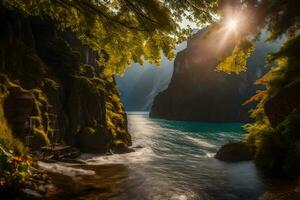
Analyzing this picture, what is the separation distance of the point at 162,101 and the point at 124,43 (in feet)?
543

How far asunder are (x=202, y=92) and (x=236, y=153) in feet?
469

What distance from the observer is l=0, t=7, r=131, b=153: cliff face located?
858 inches

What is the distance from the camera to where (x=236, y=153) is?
99.8 ft

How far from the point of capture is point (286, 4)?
512cm

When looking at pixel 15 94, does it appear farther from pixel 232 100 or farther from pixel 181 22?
pixel 232 100

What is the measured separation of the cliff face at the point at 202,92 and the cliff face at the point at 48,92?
396ft

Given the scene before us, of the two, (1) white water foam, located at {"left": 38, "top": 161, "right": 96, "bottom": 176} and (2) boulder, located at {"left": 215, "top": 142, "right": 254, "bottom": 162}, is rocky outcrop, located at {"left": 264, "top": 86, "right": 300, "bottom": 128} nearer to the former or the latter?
(2) boulder, located at {"left": 215, "top": 142, "right": 254, "bottom": 162}

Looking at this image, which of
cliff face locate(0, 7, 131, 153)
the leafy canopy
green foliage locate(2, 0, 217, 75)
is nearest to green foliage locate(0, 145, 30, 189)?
green foliage locate(2, 0, 217, 75)

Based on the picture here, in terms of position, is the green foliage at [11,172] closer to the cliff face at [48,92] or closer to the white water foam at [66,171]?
the white water foam at [66,171]

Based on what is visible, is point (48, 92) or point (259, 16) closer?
point (259, 16)

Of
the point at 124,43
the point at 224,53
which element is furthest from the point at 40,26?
the point at 224,53

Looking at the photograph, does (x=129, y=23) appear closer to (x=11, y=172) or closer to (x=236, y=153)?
(x=11, y=172)

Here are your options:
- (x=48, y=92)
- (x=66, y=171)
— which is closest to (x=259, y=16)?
(x=66, y=171)

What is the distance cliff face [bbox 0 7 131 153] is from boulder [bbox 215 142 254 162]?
1232cm
